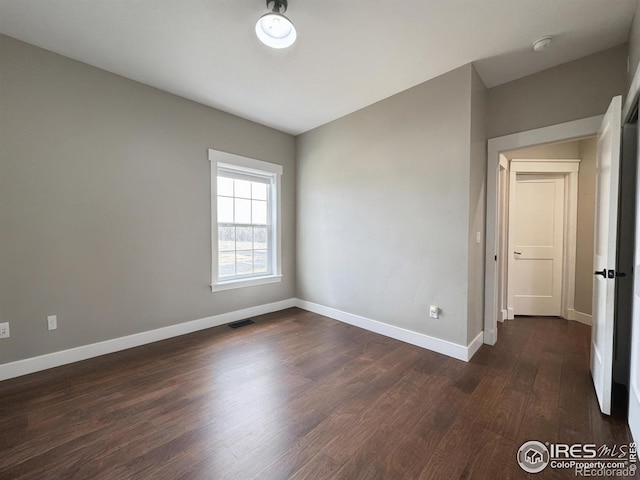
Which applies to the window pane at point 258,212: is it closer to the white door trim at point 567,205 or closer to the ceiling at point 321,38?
the ceiling at point 321,38

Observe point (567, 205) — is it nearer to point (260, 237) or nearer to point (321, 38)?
point (321, 38)

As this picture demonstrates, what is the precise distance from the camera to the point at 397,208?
3047 millimetres

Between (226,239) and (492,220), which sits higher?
(492,220)

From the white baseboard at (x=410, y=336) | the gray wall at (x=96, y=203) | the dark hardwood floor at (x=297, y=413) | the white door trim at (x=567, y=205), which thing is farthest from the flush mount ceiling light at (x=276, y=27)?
the white door trim at (x=567, y=205)

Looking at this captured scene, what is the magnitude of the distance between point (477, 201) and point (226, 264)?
3109 mm

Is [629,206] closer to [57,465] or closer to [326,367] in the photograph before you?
[326,367]

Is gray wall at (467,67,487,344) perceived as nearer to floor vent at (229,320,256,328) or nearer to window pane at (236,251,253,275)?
floor vent at (229,320,256,328)

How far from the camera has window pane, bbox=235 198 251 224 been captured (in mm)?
3760

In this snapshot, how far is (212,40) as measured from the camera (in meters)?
2.18

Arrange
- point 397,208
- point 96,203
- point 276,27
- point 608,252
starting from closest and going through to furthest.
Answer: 1. point 608,252
2. point 276,27
3. point 96,203
4. point 397,208

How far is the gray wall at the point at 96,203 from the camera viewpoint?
2.22 meters

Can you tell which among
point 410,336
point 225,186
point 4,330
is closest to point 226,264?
point 225,186

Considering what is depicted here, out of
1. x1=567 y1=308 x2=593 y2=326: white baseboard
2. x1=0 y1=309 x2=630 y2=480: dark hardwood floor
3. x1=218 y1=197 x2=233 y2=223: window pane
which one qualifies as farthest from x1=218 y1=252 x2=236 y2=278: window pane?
x1=567 y1=308 x2=593 y2=326: white baseboard

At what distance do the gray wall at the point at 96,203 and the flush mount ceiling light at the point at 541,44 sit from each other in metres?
3.26
